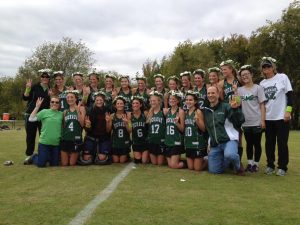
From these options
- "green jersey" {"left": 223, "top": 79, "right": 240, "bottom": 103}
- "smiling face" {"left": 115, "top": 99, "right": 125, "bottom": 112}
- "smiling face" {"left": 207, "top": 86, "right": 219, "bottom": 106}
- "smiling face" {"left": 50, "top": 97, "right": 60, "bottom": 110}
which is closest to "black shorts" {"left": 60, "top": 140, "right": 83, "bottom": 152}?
"smiling face" {"left": 50, "top": 97, "right": 60, "bottom": 110}

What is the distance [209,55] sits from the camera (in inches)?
1784

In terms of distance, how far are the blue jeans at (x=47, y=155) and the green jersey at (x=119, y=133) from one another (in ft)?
4.53

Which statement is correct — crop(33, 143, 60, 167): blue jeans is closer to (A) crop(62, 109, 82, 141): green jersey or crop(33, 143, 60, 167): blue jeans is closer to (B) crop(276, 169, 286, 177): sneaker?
(A) crop(62, 109, 82, 141): green jersey

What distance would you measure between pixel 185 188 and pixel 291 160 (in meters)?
5.33

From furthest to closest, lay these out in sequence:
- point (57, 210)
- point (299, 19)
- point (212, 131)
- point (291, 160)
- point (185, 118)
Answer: point (299, 19), point (291, 160), point (185, 118), point (212, 131), point (57, 210)

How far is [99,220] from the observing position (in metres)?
4.93

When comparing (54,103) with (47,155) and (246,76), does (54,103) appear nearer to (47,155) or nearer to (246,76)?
(47,155)

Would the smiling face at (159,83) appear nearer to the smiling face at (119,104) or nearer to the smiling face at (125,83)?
the smiling face at (125,83)

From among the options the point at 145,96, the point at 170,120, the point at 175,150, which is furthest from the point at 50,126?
the point at 175,150

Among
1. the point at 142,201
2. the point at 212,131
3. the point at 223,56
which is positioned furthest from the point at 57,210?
the point at 223,56

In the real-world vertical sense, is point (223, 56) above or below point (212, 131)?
above

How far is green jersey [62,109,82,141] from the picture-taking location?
31.8 feet

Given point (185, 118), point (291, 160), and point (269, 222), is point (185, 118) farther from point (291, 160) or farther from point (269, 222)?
point (269, 222)

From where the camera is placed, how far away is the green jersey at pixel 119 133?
32.9ft
